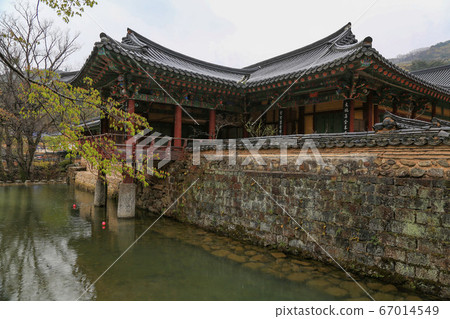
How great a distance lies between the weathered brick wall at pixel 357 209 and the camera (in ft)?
17.7

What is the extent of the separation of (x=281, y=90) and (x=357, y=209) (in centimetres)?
685

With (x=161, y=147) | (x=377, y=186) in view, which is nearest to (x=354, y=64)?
(x=377, y=186)

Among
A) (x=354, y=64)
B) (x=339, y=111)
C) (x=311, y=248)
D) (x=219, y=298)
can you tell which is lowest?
(x=219, y=298)

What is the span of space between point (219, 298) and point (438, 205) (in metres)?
4.55

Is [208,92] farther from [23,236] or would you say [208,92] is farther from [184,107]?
[23,236]

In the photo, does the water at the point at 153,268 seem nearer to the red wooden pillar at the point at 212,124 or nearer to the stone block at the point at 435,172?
the stone block at the point at 435,172

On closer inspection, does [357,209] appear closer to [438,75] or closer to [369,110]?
[369,110]

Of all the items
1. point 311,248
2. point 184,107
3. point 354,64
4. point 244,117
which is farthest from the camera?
point 244,117

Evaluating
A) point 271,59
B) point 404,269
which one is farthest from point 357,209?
point 271,59

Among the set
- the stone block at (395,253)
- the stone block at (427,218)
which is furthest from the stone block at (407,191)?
the stone block at (395,253)

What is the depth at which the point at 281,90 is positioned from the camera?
11914mm

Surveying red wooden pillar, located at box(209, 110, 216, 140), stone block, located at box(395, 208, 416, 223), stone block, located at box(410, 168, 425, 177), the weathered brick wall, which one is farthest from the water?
red wooden pillar, located at box(209, 110, 216, 140)

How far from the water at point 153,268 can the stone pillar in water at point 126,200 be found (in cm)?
72

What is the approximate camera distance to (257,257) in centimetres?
760
